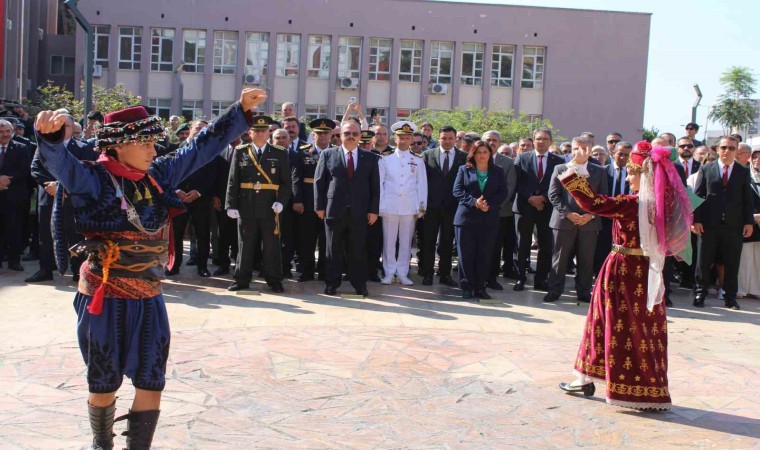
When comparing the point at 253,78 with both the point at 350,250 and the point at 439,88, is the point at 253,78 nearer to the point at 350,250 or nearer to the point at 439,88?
the point at 439,88

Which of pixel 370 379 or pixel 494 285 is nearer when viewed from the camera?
pixel 370 379

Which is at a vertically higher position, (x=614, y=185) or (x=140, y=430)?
(x=614, y=185)

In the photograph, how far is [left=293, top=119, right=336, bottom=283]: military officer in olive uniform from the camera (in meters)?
11.2

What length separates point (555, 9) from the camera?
138 ft

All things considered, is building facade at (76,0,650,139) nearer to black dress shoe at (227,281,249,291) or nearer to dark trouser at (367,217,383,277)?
dark trouser at (367,217,383,277)

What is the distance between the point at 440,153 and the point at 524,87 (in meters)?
32.0

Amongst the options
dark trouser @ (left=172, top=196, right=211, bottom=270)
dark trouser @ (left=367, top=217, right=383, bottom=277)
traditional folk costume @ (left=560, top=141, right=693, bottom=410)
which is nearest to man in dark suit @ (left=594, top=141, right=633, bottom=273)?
Answer: dark trouser @ (left=367, top=217, right=383, bottom=277)

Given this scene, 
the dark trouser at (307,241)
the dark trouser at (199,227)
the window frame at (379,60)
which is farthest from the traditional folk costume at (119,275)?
the window frame at (379,60)

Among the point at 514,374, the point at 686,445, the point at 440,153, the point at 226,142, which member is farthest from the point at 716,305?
the point at 226,142

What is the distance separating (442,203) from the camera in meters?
11.5

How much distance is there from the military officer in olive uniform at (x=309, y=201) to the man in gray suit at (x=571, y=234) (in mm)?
3048

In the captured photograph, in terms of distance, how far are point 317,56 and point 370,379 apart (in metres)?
36.5

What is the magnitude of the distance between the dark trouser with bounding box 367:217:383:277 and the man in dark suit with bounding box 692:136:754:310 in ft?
Result: 13.2

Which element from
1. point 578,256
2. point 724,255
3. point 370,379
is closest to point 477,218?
point 578,256
